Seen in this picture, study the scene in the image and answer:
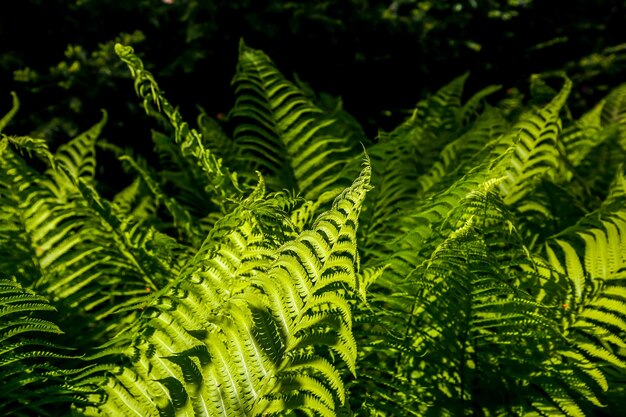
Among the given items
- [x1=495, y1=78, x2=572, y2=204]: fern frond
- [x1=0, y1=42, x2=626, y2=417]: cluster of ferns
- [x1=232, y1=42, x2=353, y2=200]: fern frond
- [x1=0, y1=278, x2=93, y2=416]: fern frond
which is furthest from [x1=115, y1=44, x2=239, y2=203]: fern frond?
[x1=495, y1=78, x2=572, y2=204]: fern frond

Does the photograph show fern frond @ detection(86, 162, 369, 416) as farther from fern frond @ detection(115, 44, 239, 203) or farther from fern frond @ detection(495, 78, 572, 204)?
fern frond @ detection(495, 78, 572, 204)

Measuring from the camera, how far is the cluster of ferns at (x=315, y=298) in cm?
105

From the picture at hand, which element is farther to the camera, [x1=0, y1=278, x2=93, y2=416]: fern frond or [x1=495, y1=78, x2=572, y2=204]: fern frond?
[x1=495, y1=78, x2=572, y2=204]: fern frond

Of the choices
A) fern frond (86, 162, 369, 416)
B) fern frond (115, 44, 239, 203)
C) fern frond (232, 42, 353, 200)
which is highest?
fern frond (232, 42, 353, 200)

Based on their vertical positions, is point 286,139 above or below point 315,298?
above

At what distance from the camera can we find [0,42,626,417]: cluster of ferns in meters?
1.05

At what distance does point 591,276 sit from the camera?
1.63 meters

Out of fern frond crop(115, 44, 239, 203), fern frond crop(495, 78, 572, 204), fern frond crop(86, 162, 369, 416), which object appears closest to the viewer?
fern frond crop(86, 162, 369, 416)

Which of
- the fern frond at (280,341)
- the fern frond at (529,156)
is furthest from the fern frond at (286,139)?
the fern frond at (280,341)

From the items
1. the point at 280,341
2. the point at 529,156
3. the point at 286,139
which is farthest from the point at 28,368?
the point at 529,156

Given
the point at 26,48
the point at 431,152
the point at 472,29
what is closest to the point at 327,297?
the point at 431,152

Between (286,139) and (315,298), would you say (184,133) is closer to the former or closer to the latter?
(286,139)

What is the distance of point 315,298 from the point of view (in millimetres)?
1041

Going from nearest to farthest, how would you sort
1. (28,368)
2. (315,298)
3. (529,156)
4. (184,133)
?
(315,298)
(28,368)
(184,133)
(529,156)
